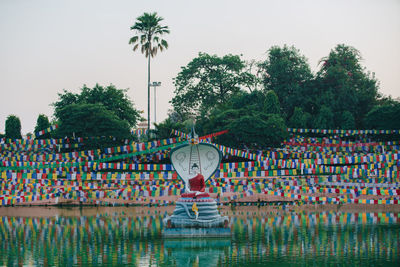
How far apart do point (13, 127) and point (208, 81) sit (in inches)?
1317

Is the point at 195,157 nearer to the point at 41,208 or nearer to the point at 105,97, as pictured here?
the point at 41,208

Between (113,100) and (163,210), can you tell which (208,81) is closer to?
(113,100)

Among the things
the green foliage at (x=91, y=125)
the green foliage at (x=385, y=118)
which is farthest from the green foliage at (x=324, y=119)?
the green foliage at (x=91, y=125)

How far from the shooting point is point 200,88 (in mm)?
97188

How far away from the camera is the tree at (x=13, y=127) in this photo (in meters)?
76.0

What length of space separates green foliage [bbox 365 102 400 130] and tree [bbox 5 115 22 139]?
42970 millimetres

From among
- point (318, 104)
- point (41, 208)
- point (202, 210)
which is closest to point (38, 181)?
point (41, 208)

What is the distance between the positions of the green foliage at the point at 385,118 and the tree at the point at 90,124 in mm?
28415

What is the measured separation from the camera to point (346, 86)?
78.8m

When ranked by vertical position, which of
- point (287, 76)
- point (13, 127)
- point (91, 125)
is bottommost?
point (91, 125)

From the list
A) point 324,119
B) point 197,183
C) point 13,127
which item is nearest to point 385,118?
point 324,119

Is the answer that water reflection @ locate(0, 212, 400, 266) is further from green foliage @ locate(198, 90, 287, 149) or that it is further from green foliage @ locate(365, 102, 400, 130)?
green foliage @ locate(365, 102, 400, 130)

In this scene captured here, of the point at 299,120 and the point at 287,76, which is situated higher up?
the point at 287,76

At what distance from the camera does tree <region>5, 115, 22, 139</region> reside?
7596cm
